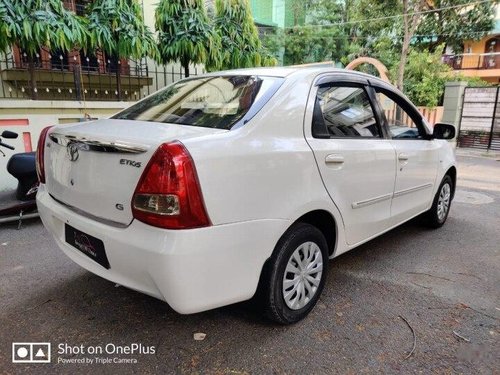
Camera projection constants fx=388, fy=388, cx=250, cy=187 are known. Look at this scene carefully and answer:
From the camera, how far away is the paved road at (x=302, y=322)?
214 centimetres

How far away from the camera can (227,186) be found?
1.94 meters

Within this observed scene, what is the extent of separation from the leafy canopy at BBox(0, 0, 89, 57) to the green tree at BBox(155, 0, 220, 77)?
134 cm

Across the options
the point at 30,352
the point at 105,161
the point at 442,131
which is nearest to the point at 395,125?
the point at 442,131

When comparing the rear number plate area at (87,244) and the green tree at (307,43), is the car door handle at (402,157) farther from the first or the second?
the green tree at (307,43)

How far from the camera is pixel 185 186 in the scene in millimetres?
1820

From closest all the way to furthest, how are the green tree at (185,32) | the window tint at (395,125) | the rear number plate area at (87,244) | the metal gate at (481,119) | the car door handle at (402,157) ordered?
the rear number plate area at (87,244)
the car door handle at (402,157)
the window tint at (395,125)
the green tree at (185,32)
the metal gate at (481,119)

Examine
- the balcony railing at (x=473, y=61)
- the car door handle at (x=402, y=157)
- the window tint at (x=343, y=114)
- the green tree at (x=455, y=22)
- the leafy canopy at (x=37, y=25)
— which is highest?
the green tree at (x=455, y=22)

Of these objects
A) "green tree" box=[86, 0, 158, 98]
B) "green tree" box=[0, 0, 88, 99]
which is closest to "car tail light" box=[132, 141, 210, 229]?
"green tree" box=[0, 0, 88, 99]

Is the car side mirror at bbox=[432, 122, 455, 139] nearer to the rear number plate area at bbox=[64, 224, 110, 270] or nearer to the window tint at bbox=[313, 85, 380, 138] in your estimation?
the window tint at bbox=[313, 85, 380, 138]

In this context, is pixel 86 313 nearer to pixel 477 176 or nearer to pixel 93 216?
pixel 93 216

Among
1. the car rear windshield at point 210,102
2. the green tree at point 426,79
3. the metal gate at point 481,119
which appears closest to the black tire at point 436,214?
the car rear windshield at point 210,102

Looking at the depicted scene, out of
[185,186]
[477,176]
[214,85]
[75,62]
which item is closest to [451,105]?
[477,176]

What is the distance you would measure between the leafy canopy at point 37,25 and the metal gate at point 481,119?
11.5 m

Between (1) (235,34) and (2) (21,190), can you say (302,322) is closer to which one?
(2) (21,190)
